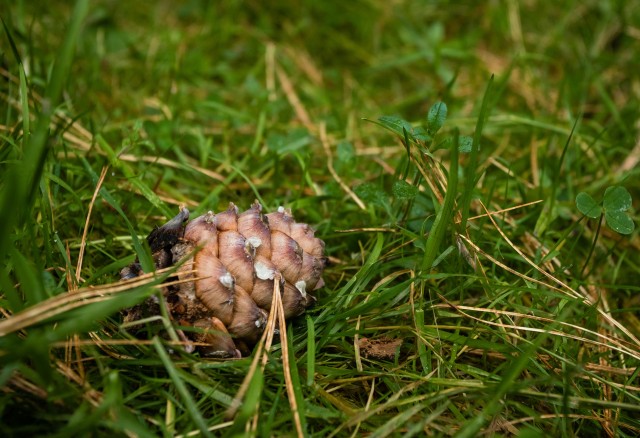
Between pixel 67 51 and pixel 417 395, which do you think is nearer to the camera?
pixel 67 51

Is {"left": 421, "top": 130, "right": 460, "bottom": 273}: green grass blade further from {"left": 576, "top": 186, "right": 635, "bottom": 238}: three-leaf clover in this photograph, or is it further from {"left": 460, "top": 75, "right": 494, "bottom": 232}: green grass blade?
{"left": 576, "top": 186, "right": 635, "bottom": 238}: three-leaf clover

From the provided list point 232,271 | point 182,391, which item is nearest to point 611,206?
point 232,271

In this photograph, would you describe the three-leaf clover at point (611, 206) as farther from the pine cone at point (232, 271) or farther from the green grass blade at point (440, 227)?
the pine cone at point (232, 271)

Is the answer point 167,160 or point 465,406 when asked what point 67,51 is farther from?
point 465,406

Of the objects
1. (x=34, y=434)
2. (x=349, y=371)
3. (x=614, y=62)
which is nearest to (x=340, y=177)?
(x=349, y=371)

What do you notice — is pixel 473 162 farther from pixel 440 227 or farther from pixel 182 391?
pixel 182 391

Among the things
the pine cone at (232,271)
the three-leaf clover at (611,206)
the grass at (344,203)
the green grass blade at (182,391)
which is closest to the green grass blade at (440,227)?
the grass at (344,203)
